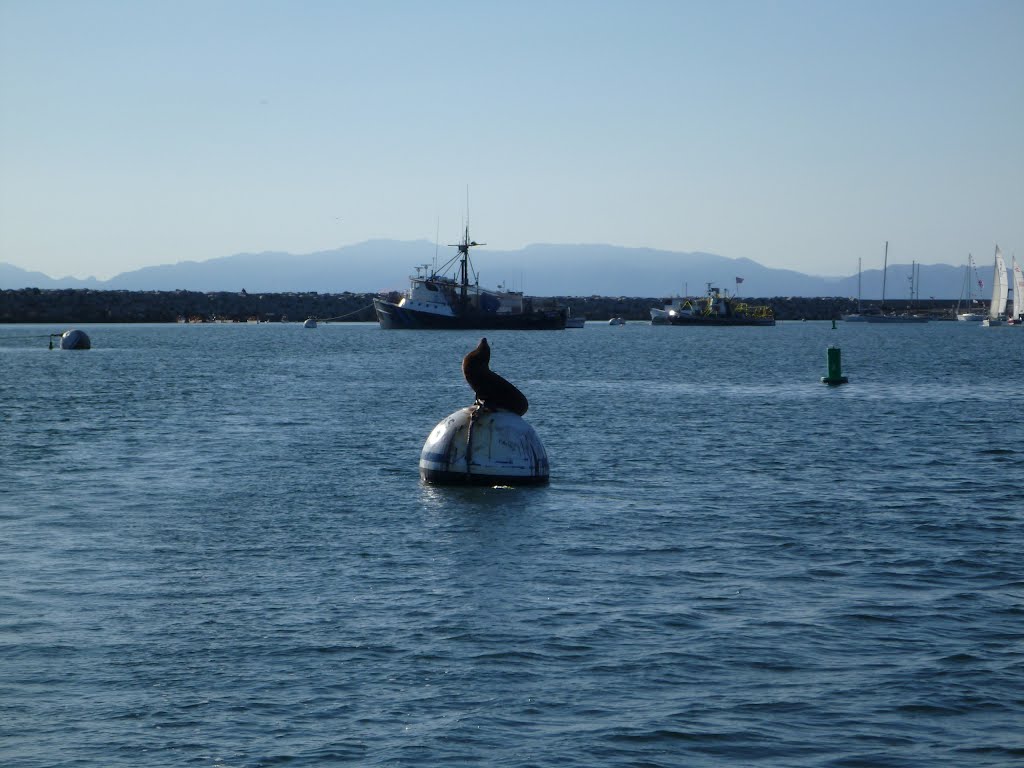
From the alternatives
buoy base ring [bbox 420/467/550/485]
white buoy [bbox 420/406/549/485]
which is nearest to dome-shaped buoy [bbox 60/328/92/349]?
buoy base ring [bbox 420/467/550/485]

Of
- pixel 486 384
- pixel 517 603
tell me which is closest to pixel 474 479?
pixel 486 384

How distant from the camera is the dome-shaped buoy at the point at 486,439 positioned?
26625 millimetres

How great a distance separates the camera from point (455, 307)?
173 m

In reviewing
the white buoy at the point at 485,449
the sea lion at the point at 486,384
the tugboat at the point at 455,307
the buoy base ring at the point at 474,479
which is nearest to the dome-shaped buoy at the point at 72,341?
the tugboat at the point at 455,307

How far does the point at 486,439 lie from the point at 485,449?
0.72 ft

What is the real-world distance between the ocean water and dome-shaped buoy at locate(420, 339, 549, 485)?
47 centimetres

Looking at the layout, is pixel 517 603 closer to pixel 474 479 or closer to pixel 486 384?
pixel 486 384

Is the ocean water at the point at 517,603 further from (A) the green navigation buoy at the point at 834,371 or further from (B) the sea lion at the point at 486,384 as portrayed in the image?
(A) the green navigation buoy at the point at 834,371

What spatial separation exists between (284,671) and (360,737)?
7.33ft

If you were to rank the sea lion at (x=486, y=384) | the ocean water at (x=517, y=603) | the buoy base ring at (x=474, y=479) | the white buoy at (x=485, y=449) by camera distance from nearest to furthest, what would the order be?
the ocean water at (x=517, y=603) < the sea lion at (x=486, y=384) < the white buoy at (x=485, y=449) < the buoy base ring at (x=474, y=479)

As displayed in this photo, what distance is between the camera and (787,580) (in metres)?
19.0

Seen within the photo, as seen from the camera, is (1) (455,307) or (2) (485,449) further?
(1) (455,307)

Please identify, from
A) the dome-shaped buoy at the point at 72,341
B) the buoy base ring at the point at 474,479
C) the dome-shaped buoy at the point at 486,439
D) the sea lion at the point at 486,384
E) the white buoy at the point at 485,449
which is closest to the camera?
the sea lion at the point at 486,384

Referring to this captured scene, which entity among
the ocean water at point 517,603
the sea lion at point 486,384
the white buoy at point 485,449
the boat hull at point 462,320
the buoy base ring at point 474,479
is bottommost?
the ocean water at point 517,603
